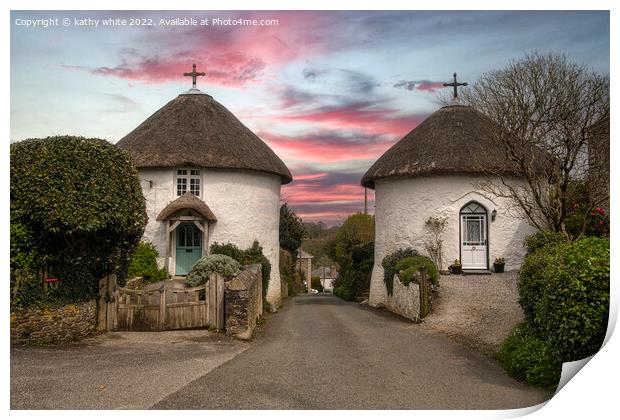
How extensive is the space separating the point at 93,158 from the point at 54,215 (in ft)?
3.89

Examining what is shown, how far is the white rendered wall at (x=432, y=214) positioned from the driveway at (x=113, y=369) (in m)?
7.93

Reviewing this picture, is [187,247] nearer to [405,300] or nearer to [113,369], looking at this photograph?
[405,300]

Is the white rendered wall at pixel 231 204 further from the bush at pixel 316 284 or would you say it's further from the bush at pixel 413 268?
the bush at pixel 316 284

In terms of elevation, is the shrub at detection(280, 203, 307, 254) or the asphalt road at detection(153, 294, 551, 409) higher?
the shrub at detection(280, 203, 307, 254)

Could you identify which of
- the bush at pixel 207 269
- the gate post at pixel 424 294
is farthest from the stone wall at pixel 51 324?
the gate post at pixel 424 294

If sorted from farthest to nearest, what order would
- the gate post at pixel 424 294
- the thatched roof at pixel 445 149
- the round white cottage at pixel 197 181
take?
the round white cottage at pixel 197 181 < the thatched roof at pixel 445 149 < the gate post at pixel 424 294

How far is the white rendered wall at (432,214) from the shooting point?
45.3ft

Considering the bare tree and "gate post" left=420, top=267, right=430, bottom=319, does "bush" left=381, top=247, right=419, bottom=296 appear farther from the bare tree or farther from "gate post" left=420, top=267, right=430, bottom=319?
the bare tree

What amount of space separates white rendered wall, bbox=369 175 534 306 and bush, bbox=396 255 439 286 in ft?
3.34

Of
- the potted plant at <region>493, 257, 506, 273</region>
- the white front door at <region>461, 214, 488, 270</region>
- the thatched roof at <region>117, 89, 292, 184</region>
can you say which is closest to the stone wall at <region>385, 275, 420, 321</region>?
the white front door at <region>461, 214, 488, 270</region>

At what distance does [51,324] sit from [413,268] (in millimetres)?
8722

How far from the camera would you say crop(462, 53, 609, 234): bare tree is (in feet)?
31.2

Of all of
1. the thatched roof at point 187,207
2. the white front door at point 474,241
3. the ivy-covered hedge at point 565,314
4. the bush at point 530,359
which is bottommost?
the bush at point 530,359
